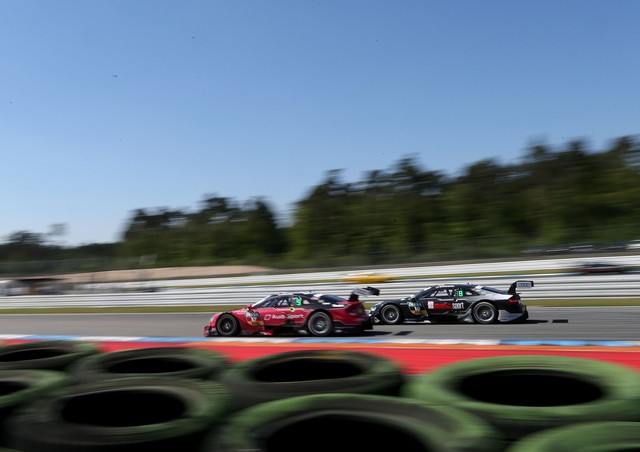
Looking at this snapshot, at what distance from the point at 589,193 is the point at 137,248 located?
48.8 meters

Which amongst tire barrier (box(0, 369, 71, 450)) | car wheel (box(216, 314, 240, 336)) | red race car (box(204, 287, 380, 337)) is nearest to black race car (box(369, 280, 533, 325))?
red race car (box(204, 287, 380, 337))

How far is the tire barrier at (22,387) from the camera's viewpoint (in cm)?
305

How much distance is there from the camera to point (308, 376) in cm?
380

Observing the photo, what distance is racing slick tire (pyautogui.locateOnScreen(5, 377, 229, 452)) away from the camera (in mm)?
2354

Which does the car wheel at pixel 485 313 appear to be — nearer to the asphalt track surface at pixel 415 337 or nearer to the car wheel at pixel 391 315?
the asphalt track surface at pixel 415 337

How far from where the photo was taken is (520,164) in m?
50.0

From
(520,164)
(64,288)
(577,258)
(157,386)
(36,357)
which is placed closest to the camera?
(157,386)

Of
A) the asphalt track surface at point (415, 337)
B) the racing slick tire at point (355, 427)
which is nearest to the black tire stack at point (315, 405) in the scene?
the racing slick tire at point (355, 427)

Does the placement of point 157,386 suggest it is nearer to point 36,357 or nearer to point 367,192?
point 36,357

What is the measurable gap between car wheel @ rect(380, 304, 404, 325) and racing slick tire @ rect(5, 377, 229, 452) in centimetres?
1109

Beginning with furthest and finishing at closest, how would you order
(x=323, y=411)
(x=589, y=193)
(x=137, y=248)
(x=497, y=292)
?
(x=137, y=248)
(x=589, y=193)
(x=497, y=292)
(x=323, y=411)

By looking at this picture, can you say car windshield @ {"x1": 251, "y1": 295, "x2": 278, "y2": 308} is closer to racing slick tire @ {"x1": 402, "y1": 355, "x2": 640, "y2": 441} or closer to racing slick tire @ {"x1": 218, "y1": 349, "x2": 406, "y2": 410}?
racing slick tire @ {"x1": 218, "y1": 349, "x2": 406, "y2": 410}

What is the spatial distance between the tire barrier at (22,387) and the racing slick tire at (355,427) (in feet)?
4.22

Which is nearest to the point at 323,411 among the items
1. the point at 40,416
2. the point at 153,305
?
the point at 40,416
